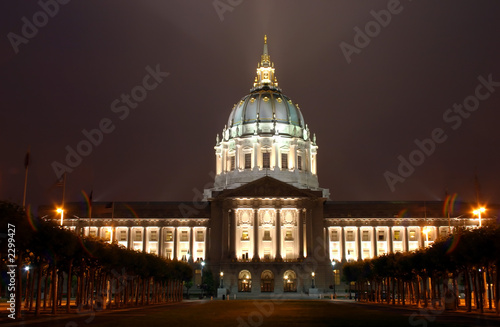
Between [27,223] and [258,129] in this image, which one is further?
[258,129]

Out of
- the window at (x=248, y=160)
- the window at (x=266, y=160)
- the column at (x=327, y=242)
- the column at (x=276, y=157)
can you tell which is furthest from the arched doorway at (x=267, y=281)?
the window at (x=248, y=160)

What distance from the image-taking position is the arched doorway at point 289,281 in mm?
126562

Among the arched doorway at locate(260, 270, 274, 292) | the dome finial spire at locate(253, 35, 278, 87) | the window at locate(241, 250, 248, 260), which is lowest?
the arched doorway at locate(260, 270, 274, 292)

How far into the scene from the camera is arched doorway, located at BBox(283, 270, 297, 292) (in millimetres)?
126562

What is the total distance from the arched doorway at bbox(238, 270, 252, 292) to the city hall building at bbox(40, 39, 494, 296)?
20 cm

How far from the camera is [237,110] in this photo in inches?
6762

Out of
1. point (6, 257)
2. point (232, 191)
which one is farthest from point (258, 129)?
point (6, 257)

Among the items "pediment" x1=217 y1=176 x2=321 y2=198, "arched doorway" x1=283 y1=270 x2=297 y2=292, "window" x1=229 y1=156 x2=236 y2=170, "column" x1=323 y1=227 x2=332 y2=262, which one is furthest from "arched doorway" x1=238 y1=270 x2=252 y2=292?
"window" x1=229 y1=156 x2=236 y2=170

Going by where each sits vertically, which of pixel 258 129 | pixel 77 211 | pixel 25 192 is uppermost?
pixel 258 129

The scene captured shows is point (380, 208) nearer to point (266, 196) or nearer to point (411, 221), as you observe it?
point (411, 221)

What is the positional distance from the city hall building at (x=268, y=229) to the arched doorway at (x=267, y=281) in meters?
0.20

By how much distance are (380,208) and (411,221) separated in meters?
8.15

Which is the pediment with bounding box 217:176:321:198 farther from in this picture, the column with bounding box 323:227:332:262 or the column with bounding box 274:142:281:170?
the column with bounding box 274:142:281:170

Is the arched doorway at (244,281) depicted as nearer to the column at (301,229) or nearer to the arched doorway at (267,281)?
the arched doorway at (267,281)
